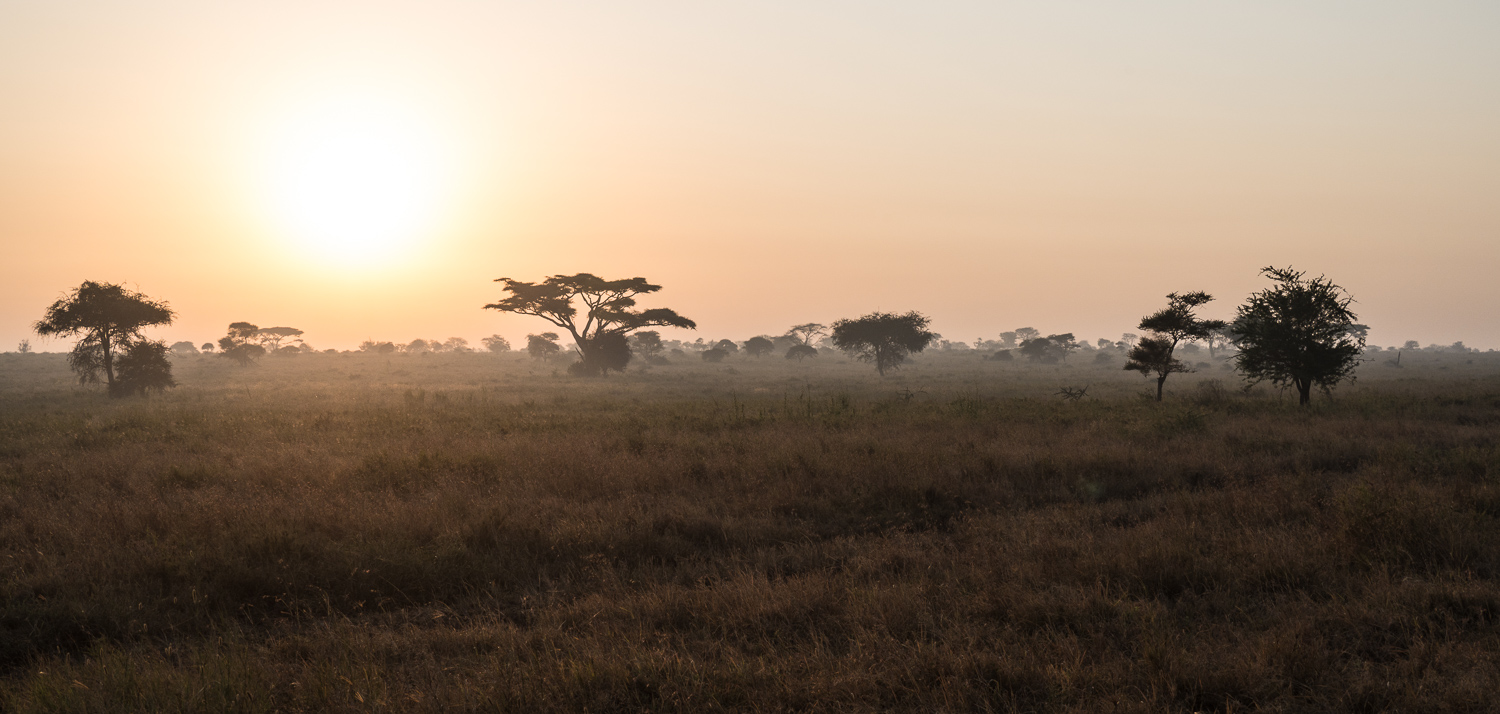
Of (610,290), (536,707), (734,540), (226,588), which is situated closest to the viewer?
(536,707)

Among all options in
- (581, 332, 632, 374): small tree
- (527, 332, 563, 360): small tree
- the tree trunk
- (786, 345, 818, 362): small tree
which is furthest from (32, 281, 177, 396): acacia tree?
(786, 345, 818, 362): small tree

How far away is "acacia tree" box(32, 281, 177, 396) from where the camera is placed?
3108cm

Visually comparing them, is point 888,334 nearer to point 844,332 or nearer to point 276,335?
point 844,332

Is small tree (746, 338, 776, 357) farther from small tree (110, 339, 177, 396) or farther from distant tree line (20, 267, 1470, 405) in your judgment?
small tree (110, 339, 177, 396)

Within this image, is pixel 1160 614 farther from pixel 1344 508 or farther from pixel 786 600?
pixel 1344 508

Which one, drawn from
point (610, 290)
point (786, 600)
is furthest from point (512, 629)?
point (610, 290)

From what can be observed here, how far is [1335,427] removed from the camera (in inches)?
561

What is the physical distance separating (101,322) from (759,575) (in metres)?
→ 40.5

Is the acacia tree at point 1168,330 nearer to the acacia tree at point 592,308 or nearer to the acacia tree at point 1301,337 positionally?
the acacia tree at point 1301,337

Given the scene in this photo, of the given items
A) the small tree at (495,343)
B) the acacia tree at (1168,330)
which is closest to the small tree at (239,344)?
the small tree at (495,343)

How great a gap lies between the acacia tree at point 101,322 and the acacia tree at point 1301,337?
156ft

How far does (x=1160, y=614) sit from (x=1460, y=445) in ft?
40.6

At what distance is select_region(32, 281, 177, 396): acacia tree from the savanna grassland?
25.6 m

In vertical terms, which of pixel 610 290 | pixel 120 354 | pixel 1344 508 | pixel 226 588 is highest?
pixel 610 290
